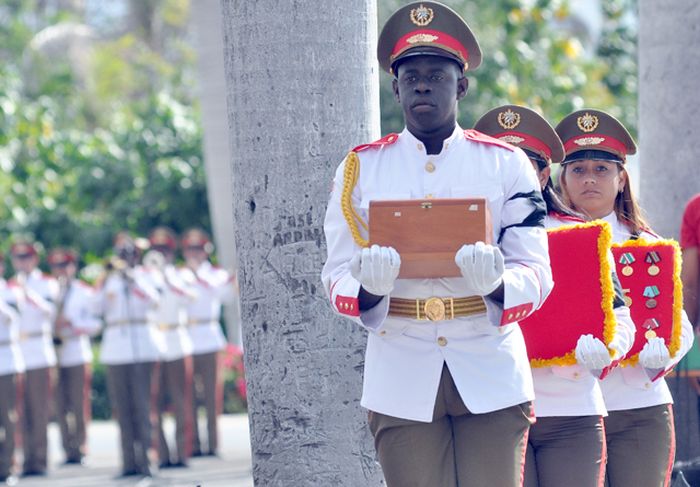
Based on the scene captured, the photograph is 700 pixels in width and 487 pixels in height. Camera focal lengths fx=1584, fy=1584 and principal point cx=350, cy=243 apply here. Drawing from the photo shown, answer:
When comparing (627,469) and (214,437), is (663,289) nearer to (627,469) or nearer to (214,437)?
(627,469)

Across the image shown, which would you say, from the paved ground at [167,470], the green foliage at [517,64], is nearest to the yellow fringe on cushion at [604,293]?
the paved ground at [167,470]

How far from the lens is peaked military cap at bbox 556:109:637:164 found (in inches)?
244

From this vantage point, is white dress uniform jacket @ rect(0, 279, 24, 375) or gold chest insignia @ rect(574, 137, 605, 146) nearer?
gold chest insignia @ rect(574, 137, 605, 146)

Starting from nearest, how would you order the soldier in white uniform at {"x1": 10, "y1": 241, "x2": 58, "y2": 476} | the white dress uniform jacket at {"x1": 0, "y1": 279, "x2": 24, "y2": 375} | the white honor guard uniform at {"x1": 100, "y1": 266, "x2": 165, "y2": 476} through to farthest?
1. the white honor guard uniform at {"x1": 100, "y1": 266, "x2": 165, "y2": 476}
2. the white dress uniform jacket at {"x1": 0, "y1": 279, "x2": 24, "y2": 375}
3. the soldier in white uniform at {"x1": 10, "y1": 241, "x2": 58, "y2": 476}

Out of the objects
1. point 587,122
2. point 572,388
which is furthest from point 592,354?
point 587,122

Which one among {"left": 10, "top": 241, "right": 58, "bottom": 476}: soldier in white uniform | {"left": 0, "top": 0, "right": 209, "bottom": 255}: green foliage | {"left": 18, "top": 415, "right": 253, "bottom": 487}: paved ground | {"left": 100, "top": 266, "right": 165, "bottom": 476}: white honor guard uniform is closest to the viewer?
{"left": 18, "top": 415, "right": 253, "bottom": 487}: paved ground

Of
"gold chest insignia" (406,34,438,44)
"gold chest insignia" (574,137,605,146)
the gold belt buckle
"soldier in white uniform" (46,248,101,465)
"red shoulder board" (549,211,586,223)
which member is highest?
"gold chest insignia" (406,34,438,44)

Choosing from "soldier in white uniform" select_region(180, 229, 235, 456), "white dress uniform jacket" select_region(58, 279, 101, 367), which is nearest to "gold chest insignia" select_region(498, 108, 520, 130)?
"soldier in white uniform" select_region(180, 229, 235, 456)

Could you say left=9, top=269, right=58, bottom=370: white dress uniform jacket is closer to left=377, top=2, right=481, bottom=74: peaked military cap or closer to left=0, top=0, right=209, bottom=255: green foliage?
left=0, top=0, right=209, bottom=255: green foliage

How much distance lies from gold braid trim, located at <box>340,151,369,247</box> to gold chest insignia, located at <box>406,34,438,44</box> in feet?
1.24

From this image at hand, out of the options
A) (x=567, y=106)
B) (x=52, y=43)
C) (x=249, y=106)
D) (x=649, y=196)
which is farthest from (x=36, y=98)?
(x=249, y=106)

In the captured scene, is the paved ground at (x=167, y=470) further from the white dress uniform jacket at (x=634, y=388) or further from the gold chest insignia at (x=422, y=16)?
the gold chest insignia at (x=422, y=16)

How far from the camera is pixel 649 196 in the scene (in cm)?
814

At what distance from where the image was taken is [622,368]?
19.2 ft
